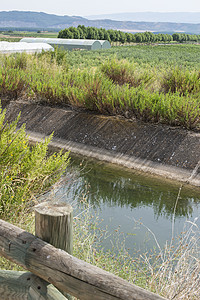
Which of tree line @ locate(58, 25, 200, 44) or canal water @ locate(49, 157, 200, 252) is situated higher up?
tree line @ locate(58, 25, 200, 44)

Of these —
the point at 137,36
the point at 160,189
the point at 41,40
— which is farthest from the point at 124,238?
the point at 137,36

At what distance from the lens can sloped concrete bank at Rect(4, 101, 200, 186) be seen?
30.6ft

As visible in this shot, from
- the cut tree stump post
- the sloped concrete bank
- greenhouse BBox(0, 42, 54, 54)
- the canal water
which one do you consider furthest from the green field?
the cut tree stump post

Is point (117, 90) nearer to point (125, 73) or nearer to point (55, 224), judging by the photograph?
point (125, 73)

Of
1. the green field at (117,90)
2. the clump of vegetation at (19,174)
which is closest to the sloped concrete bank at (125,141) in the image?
the green field at (117,90)

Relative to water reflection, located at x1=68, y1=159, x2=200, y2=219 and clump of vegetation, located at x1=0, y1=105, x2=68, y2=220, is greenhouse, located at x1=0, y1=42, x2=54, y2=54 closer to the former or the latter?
water reflection, located at x1=68, y1=159, x2=200, y2=219

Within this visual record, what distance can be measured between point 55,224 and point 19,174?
2921 millimetres

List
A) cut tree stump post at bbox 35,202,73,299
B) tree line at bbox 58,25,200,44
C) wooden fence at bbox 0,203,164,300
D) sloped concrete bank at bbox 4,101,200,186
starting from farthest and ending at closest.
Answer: tree line at bbox 58,25,200,44
sloped concrete bank at bbox 4,101,200,186
cut tree stump post at bbox 35,202,73,299
wooden fence at bbox 0,203,164,300

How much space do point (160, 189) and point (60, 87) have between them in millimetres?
5831

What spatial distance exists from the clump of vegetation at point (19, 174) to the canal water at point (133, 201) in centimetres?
47

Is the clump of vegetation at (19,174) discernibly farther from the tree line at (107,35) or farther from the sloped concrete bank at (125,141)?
the tree line at (107,35)

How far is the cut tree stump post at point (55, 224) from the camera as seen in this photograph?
248 cm

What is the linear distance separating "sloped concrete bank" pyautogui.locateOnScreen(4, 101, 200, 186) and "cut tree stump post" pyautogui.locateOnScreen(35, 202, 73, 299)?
6434 millimetres

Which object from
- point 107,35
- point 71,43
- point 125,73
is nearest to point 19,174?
point 125,73
